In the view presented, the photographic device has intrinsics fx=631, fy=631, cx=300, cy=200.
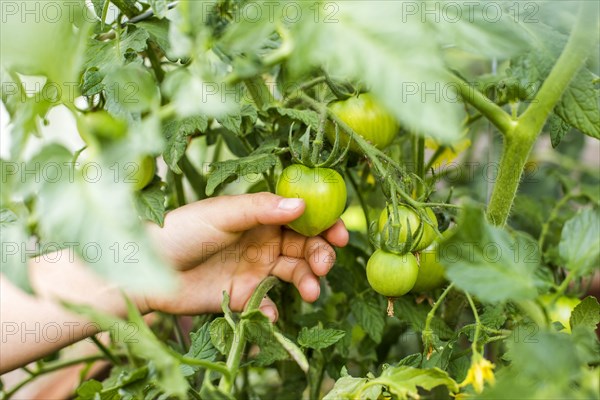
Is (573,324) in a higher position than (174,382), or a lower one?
lower

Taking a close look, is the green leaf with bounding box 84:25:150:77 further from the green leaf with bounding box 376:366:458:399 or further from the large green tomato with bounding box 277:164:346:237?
the green leaf with bounding box 376:366:458:399

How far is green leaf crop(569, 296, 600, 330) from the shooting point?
21.0 inches

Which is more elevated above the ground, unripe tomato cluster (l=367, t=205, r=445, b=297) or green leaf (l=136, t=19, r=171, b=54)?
green leaf (l=136, t=19, r=171, b=54)

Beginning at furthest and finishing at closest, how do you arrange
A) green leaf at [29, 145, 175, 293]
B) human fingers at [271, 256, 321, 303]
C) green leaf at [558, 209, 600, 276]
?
1. human fingers at [271, 256, 321, 303]
2. green leaf at [558, 209, 600, 276]
3. green leaf at [29, 145, 175, 293]

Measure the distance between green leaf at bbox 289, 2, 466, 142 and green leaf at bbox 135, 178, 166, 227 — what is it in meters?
0.32

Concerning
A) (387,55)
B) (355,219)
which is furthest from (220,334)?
(355,219)

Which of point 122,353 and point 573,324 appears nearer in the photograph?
point 573,324

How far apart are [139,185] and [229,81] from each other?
290 millimetres

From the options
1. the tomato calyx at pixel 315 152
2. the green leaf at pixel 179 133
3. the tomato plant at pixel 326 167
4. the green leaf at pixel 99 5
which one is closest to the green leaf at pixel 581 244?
the tomato plant at pixel 326 167

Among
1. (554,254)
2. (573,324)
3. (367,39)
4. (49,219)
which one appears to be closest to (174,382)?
(49,219)

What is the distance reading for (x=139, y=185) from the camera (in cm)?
64

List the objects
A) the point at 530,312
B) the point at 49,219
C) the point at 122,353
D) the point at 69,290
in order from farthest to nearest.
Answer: the point at 122,353, the point at 69,290, the point at 530,312, the point at 49,219

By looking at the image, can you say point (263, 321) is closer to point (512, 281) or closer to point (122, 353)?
point (512, 281)

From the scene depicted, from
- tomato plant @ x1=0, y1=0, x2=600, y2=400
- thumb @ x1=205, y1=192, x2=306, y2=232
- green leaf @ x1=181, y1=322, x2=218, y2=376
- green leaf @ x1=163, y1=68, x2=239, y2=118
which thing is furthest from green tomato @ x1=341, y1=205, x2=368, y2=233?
green leaf @ x1=163, y1=68, x2=239, y2=118
